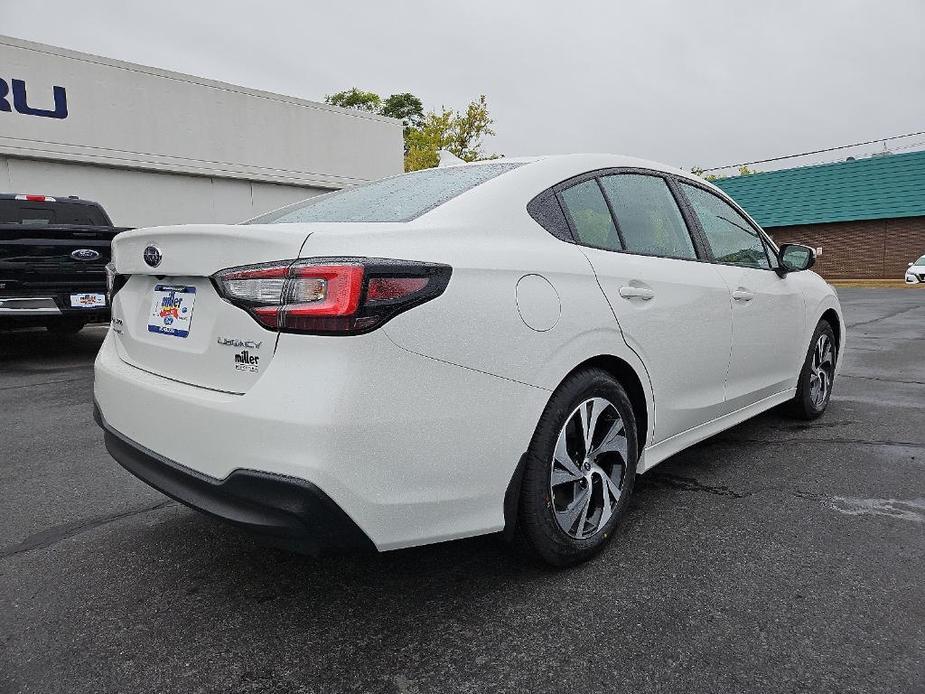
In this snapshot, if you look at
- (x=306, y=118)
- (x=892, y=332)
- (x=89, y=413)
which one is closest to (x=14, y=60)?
(x=306, y=118)

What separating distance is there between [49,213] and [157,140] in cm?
757

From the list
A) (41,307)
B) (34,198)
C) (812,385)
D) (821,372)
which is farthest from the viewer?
(34,198)

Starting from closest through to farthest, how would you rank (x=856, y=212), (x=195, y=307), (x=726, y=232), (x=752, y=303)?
(x=195, y=307) < (x=752, y=303) < (x=726, y=232) < (x=856, y=212)

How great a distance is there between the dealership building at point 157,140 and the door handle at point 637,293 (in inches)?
531

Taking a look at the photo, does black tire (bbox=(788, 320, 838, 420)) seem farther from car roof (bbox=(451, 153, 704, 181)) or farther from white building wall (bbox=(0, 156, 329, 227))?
white building wall (bbox=(0, 156, 329, 227))

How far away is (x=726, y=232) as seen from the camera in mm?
3537

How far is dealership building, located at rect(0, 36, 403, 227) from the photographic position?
12.3 metres

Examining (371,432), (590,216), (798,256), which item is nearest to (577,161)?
(590,216)

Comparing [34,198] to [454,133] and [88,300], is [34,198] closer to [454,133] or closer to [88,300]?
[88,300]

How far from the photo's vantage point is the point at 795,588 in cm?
224

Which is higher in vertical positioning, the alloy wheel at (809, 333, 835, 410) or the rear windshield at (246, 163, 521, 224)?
the rear windshield at (246, 163, 521, 224)

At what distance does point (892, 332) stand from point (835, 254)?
72.9 feet

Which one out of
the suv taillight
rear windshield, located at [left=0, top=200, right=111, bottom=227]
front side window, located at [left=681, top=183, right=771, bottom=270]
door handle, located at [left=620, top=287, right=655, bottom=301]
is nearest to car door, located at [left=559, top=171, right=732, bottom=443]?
door handle, located at [left=620, top=287, right=655, bottom=301]

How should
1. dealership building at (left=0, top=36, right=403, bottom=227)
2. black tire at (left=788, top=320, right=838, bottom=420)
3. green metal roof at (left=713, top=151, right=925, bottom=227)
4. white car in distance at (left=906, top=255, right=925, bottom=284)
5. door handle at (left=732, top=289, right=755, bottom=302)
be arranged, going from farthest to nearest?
green metal roof at (left=713, top=151, right=925, bottom=227)
white car in distance at (left=906, top=255, right=925, bottom=284)
dealership building at (left=0, top=36, right=403, bottom=227)
black tire at (left=788, top=320, right=838, bottom=420)
door handle at (left=732, top=289, right=755, bottom=302)
